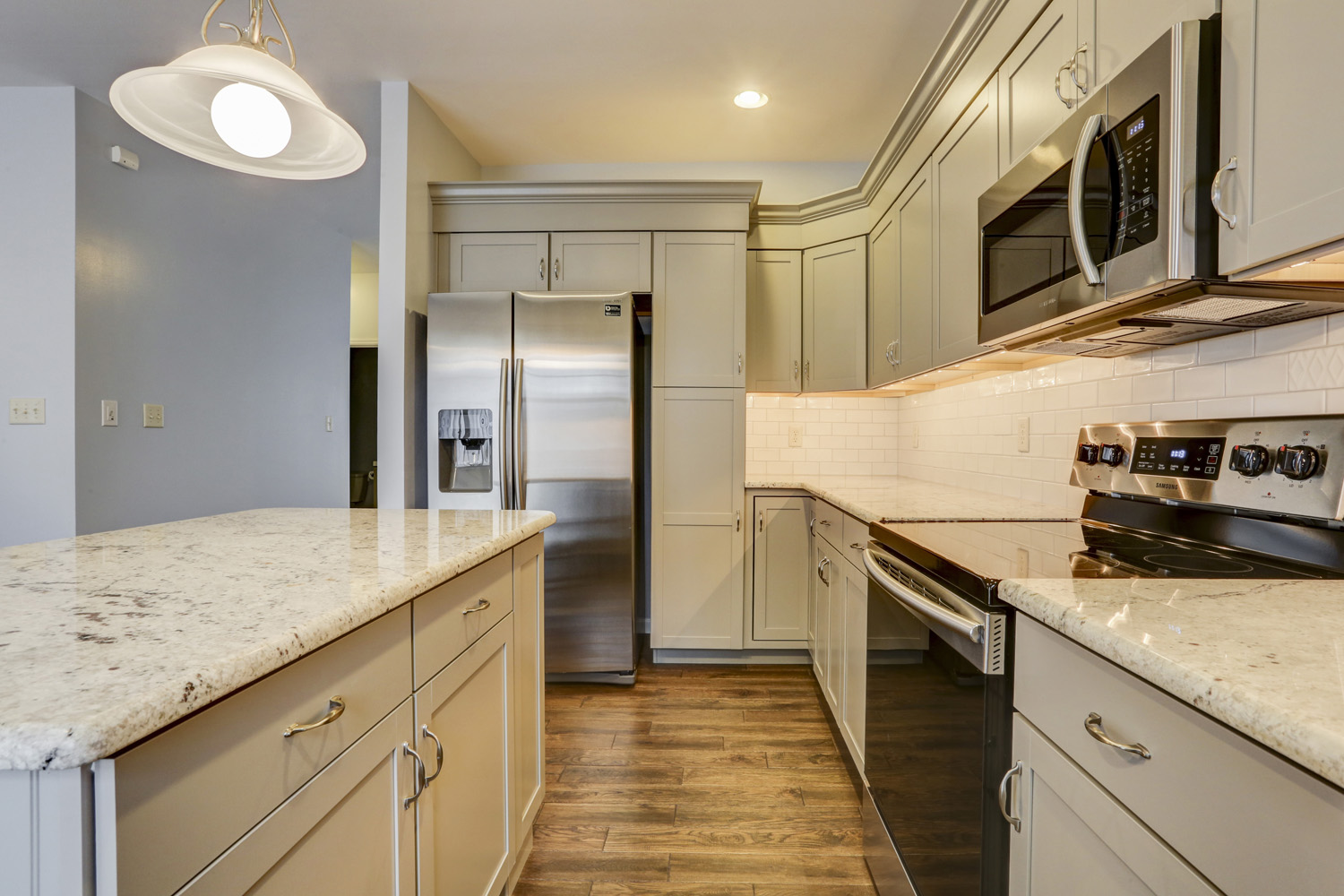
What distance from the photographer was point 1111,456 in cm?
157

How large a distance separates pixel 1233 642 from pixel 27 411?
4.01 metres

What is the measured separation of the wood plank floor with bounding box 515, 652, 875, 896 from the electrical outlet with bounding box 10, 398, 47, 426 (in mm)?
2559

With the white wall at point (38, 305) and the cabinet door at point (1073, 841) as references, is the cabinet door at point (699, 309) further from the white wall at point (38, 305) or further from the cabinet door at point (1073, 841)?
the white wall at point (38, 305)

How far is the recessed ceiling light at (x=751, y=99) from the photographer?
2.88m

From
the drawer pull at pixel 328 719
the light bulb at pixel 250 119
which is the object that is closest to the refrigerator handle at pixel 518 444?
the light bulb at pixel 250 119

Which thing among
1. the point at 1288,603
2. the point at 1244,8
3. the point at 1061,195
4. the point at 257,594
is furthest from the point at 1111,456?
the point at 257,594

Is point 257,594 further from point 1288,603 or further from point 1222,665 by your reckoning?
point 1288,603

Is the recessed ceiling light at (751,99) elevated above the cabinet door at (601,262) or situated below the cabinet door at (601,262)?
above

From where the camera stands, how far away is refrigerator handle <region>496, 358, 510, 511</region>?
282 centimetres

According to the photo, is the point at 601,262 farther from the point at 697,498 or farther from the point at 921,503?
the point at 921,503

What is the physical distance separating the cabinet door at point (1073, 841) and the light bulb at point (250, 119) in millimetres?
1833

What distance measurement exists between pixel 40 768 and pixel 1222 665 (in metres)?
0.97

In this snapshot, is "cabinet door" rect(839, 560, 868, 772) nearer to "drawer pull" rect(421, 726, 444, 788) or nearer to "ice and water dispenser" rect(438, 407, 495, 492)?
"drawer pull" rect(421, 726, 444, 788)

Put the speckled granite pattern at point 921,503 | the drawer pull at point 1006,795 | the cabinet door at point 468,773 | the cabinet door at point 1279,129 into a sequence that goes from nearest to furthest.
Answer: the cabinet door at point 1279,129, the drawer pull at point 1006,795, the cabinet door at point 468,773, the speckled granite pattern at point 921,503
